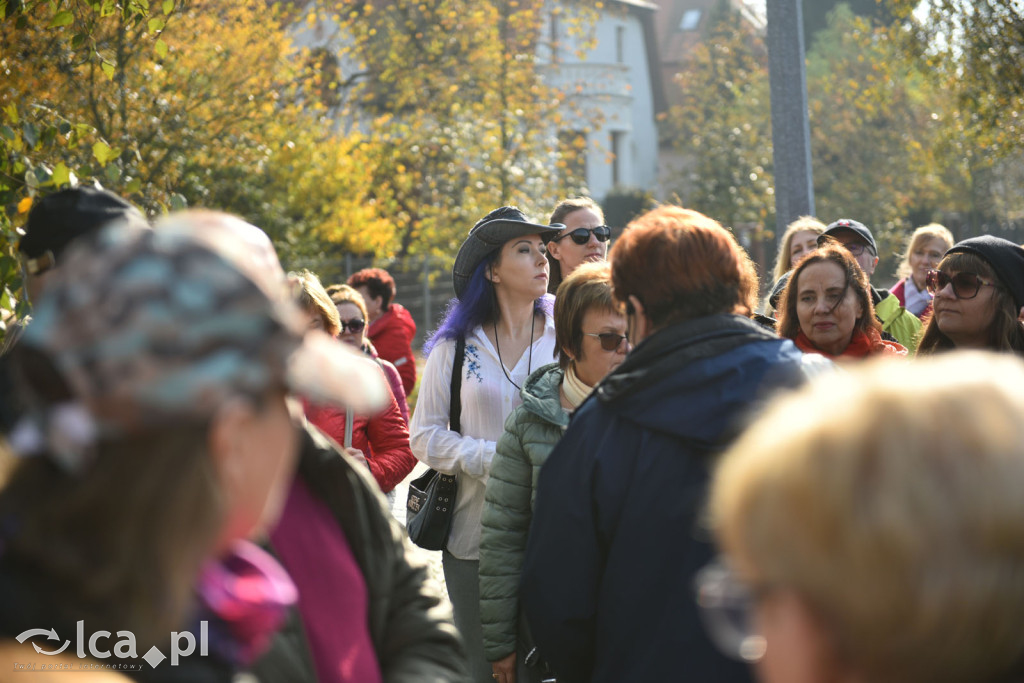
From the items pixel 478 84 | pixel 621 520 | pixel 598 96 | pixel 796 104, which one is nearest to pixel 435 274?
pixel 478 84

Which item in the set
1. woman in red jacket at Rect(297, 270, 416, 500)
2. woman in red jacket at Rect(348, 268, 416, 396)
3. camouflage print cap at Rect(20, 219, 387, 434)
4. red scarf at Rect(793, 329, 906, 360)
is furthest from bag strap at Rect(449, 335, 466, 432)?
woman in red jacket at Rect(348, 268, 416, 396)

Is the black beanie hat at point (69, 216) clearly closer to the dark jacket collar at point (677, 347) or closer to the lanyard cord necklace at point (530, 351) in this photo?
the dark jacket collar at point (677, 347)

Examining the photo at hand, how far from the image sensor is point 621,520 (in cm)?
252

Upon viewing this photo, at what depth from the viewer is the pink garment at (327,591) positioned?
1.89 metres

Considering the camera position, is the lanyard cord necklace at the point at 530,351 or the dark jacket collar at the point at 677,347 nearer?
the dark jacket collar at the point at 677,347

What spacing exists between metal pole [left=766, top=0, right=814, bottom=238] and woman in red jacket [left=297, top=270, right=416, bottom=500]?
431 cm

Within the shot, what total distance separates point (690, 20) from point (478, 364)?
56730mm

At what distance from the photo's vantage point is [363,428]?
16.9 feet

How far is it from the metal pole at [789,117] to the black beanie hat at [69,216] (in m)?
6.49

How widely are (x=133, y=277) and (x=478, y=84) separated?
70.5ft

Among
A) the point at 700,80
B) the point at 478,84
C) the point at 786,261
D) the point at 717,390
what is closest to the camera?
the point at 717,390

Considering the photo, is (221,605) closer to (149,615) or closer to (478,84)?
(149,615)

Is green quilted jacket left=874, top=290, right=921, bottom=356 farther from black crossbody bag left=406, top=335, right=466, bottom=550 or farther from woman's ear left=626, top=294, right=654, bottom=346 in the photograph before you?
woman's ear left=626, top=294, right=654, bottom=346

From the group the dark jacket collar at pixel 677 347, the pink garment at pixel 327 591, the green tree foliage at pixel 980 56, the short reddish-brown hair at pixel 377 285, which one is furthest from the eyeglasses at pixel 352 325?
the green tree foliage at pixel 980 56
